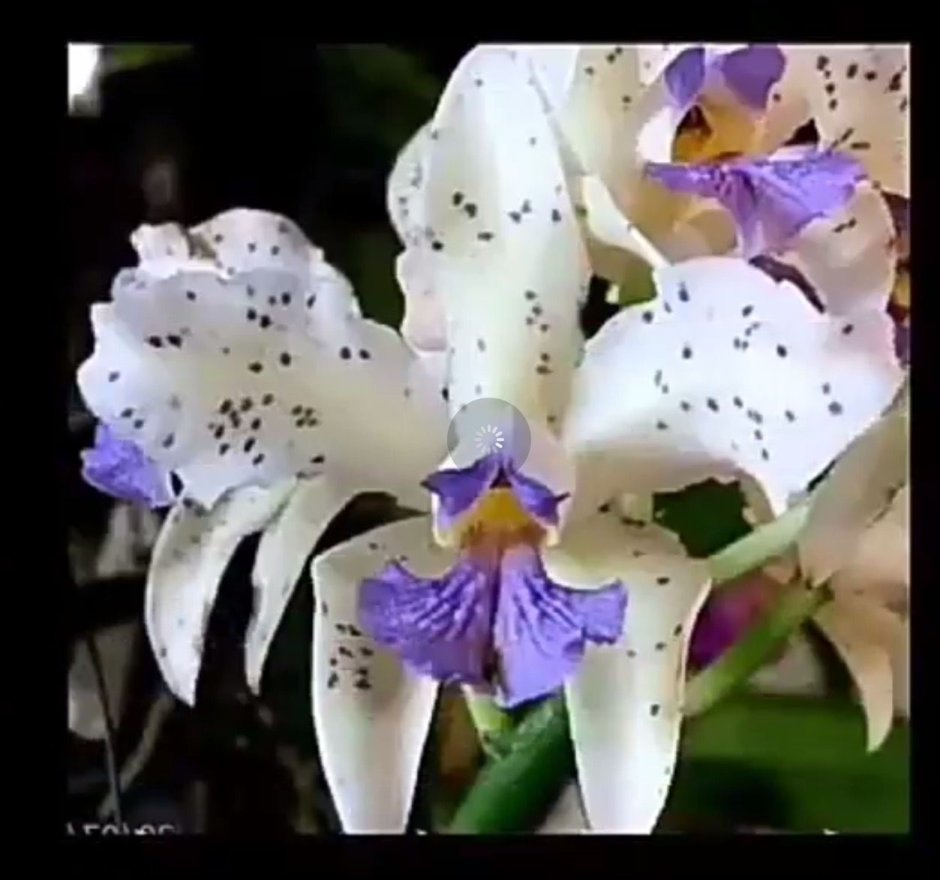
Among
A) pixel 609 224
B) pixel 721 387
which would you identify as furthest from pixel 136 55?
pixel 721 387

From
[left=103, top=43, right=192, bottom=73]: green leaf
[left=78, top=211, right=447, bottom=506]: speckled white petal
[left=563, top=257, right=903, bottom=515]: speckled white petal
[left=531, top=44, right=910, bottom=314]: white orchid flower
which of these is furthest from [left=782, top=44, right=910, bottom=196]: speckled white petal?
[left=103, top=43, right=192, bottom=73]: green leaf

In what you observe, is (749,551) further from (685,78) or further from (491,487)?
(685,78)

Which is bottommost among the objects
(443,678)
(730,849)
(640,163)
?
(730,849)

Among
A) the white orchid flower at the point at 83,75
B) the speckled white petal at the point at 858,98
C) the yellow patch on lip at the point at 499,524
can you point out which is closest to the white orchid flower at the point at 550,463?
the yellow patch on lip at the point at 499,524

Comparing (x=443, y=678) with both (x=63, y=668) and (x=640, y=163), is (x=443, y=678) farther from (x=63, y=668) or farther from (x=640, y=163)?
(x=640, y=163)

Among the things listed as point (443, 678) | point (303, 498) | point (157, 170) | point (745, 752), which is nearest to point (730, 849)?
point (745, 752)
